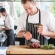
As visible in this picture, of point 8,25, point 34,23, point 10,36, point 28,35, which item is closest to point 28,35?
point 28,35

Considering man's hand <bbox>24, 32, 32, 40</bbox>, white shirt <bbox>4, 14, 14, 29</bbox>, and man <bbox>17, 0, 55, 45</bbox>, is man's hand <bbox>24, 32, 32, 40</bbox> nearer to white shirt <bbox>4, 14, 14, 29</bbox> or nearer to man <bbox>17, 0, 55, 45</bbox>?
man <bbox>17, 0, 55, 45</bbox>

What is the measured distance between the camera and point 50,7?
15.8ft

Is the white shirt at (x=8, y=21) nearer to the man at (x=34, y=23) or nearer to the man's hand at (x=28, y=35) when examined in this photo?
the man at (x=34, y=23)

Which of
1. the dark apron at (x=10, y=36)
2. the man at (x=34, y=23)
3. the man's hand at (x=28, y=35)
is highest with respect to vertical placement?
the man at (x=34, y=23)

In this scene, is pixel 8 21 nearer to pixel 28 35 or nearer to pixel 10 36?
pixel 10 36

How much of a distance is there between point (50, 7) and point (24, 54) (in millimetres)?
3465

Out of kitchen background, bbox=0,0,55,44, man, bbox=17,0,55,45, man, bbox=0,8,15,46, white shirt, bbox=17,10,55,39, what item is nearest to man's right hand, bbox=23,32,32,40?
man, bbox=17,0,55,45

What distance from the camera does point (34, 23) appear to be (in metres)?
2.07

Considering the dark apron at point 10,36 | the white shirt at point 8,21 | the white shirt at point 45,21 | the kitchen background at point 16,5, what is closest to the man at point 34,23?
the white shirt at point 45,21

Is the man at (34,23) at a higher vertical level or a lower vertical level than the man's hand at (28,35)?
higher

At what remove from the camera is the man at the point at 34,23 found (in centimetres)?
190

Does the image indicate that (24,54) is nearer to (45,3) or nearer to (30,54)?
(30,54)

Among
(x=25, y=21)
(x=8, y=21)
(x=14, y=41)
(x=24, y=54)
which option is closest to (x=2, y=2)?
(x=8, y=21)

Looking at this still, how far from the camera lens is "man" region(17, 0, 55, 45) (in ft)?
6.22
